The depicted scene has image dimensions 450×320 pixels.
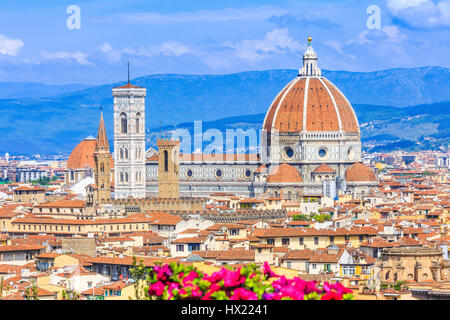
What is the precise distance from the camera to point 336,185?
354 ft

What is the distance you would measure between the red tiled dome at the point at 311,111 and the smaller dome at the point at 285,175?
667 centimetres

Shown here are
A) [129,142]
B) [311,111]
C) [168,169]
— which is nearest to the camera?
[168,169]

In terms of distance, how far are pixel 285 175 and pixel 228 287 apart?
94.2 m

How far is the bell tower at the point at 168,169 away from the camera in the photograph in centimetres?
10231

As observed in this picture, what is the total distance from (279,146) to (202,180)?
7133 mm

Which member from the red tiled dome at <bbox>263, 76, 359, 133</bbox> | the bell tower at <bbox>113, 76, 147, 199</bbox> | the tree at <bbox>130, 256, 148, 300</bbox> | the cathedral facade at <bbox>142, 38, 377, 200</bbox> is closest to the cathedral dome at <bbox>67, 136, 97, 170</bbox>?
the cathedral facade at <bbox>142, 38, 377, 200</bbox>

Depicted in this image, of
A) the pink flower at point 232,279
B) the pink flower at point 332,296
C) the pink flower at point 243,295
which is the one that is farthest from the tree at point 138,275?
the pink flower at point 332,296

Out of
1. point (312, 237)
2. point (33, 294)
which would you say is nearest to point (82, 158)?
point (312, 237)

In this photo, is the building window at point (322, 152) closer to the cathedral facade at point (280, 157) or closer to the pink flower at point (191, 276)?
the cathedral facade at point (280, 157)

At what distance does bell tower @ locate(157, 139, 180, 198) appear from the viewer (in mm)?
102312

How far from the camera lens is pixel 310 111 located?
377 ft

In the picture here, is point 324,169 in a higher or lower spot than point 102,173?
higher

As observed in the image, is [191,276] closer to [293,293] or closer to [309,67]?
[293,293]
